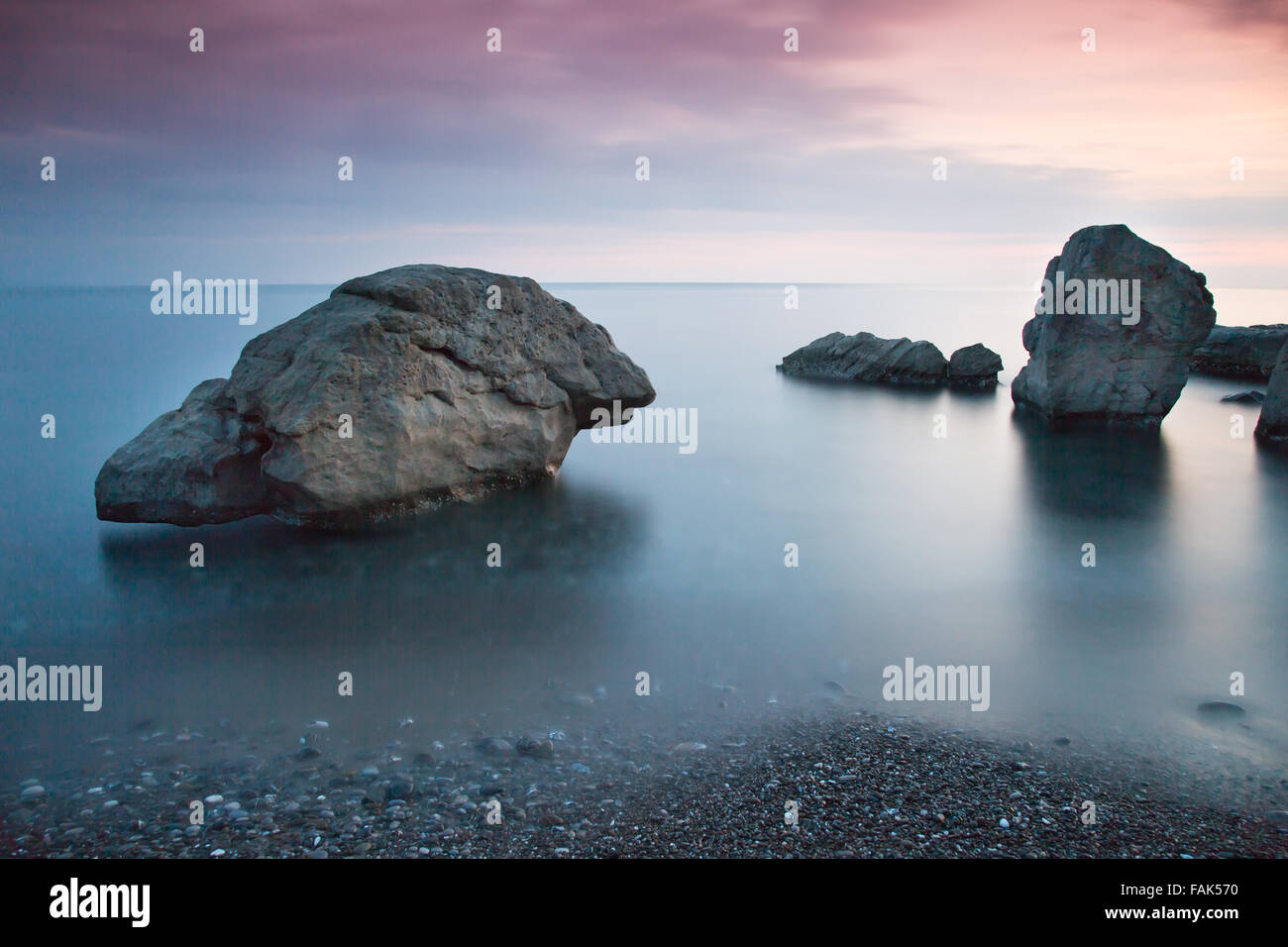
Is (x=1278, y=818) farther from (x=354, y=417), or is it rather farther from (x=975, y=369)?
(x=975, y=369)

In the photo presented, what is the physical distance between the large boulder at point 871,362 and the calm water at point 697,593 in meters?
8.89

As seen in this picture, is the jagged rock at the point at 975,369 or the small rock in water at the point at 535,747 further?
the jagged rock at the point at 975,369

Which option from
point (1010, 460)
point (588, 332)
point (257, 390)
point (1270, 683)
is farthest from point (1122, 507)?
point (257, 390)

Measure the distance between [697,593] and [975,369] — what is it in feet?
64.2

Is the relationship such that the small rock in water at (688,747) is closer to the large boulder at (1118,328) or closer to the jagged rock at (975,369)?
the large boulder at (1118,328)

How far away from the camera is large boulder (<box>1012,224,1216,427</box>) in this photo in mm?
18375

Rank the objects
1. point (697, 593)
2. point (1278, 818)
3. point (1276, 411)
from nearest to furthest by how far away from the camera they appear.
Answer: point (1278, 818) < point (697, 593) < point (1276, 411)

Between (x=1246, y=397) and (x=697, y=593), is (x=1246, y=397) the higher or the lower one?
the higher one

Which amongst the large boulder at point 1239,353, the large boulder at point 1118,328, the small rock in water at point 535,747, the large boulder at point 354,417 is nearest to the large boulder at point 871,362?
the large boulder at point 1118,328

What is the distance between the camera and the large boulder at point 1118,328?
60.3ft

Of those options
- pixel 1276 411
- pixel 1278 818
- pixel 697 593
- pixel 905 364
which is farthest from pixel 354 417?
pixel 905 364

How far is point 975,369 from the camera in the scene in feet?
87.5
